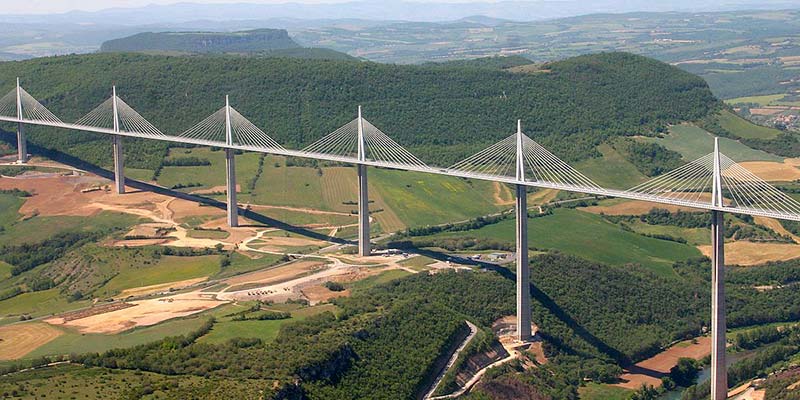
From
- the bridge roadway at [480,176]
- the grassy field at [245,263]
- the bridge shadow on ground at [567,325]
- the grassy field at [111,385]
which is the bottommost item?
the bridge shadow on ground at [567,325]

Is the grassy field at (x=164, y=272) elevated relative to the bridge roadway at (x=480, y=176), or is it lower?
lower

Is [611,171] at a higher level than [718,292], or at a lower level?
lower

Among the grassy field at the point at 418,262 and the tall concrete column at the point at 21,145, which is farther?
the tall concrete column at the point at 21,145

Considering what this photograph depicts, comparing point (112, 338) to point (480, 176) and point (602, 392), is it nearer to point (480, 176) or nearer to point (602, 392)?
point (480, 176)

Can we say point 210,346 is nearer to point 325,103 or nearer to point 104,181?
point 104,181

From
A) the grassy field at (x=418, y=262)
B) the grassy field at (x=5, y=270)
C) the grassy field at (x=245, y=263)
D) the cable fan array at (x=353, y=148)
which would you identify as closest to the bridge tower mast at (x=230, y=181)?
the cable fan array at (x=353, y=148)

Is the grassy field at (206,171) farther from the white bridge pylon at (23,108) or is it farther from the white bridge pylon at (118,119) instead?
the white bridge pylon at (23,108)

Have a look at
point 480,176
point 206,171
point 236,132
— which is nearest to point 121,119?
point 206,171
